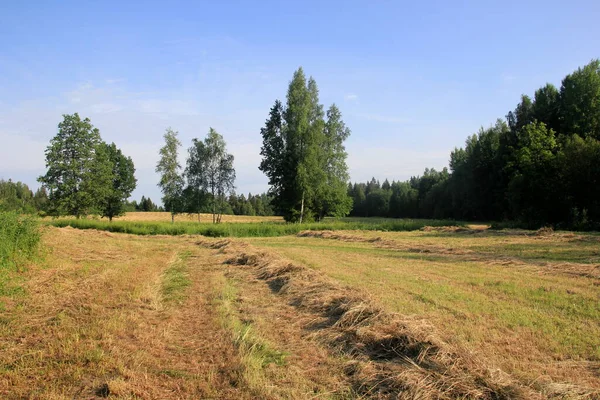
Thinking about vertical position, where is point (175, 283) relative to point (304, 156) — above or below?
below

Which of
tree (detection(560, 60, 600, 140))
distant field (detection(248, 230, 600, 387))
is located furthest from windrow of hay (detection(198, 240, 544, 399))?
tree (detection(560, 60, 600, 140))

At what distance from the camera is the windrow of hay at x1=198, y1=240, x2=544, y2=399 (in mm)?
3887

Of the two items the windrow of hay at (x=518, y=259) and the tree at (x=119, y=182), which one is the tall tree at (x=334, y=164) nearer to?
the windrow of hay at (x=518, y=259)

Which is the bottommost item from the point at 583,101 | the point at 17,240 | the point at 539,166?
the point at 17,240

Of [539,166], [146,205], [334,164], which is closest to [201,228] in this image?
[334,164]

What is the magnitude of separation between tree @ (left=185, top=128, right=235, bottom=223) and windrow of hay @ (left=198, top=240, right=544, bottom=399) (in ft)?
139

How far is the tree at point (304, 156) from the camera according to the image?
43.2 m

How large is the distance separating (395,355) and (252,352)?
1.89m

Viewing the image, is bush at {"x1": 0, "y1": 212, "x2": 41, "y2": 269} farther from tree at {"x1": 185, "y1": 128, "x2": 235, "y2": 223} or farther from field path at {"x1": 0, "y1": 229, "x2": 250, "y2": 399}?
tree at {"x1": 185, "y1": 128, "x2": 235, "y2": 223}

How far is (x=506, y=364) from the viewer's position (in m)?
4.69

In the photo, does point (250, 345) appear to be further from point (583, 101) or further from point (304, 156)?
point (583, 101)

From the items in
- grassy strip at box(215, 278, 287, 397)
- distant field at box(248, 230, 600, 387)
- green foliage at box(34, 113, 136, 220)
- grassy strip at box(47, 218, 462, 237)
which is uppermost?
green foliage at box(34, 113, 136, 220)

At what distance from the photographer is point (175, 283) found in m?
10.8

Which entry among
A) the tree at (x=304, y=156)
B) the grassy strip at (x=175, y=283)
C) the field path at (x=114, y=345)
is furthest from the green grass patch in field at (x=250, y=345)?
the tree at (x=304, y=156)
